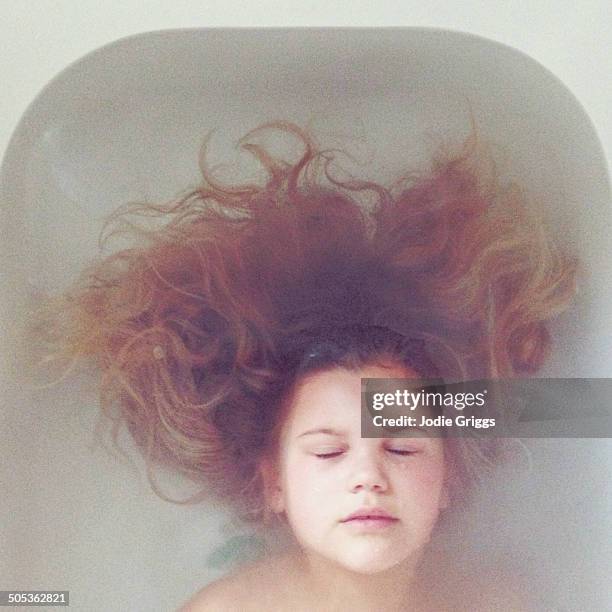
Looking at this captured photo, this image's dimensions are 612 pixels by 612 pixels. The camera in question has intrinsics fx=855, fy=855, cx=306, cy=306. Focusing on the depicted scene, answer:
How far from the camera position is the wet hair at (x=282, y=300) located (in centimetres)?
82

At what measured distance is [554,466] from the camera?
825mm

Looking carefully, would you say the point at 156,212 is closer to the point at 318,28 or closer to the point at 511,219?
the point at 318,28

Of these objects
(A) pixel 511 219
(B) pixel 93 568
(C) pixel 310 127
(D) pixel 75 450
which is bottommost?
(B) pixel 93 568

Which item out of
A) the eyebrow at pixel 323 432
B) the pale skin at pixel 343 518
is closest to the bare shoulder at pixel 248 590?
the pale skin at pixel 343 518

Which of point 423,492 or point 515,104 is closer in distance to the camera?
point 423,492

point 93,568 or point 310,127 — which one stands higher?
point 310,127

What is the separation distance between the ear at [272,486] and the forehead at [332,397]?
41mm

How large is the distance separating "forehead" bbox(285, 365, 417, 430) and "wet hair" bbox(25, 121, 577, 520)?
12 millimetres

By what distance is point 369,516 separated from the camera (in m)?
0.79

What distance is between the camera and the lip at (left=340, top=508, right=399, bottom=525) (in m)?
0.79

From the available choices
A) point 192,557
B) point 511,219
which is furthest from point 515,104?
point 192,557

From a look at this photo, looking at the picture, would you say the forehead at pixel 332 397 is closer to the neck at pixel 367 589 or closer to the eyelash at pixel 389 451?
the eyelash at pixel 389 451

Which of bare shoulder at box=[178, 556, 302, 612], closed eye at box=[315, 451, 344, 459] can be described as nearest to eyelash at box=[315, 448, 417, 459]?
closed eye at box=[315, 451, 344, 459]

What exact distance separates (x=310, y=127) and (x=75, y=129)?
250 millimetres
